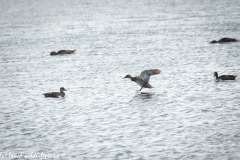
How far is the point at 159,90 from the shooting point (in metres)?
27.0

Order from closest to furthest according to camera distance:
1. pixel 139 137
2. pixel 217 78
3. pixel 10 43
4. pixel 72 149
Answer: pixel 72 149, pixel 139 137, pixel 217 78, pixel 10 43

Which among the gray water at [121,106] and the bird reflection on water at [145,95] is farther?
the bird reflection on water at [145,95]

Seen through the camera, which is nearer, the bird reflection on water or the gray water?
the gray water

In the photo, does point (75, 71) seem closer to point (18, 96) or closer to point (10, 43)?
point (18, 96)

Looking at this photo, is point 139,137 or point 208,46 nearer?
point 139,137

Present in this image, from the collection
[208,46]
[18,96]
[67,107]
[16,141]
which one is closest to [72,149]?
[16,141]

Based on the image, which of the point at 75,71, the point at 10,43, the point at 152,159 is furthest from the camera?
the point at 10,43

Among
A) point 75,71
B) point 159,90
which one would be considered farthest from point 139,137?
point 75,71

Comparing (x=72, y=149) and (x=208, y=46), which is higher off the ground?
(x=208, y=46)

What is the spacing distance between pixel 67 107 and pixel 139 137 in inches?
260

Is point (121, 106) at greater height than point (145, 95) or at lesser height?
lesser

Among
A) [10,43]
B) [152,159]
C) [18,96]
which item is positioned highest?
[10,43]

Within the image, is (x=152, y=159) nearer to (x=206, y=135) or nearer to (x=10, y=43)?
(x=206, y=135)

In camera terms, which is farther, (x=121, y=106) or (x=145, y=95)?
(x=145, y=95)
